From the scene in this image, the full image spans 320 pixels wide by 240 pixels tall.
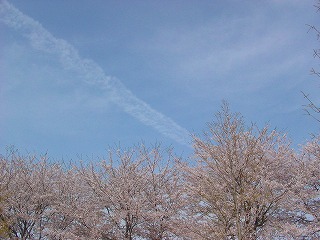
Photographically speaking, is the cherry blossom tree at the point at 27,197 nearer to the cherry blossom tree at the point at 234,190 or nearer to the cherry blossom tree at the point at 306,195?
the cherry blossom tree at the point at 234,190

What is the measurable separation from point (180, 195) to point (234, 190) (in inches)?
273

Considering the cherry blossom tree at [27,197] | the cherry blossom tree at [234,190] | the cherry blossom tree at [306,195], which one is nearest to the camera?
the cherry blossom tree at [234,190]

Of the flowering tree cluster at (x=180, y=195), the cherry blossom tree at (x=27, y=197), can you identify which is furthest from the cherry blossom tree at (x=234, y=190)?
the cherry blossom tree at (x=27, y=197)

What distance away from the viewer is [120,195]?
2211 cm

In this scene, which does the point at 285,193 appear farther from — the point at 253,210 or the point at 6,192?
the point at 6,192

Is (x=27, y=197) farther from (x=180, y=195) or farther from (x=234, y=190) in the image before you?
(x=234, y=190)

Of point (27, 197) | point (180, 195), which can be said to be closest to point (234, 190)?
point (180, 195)

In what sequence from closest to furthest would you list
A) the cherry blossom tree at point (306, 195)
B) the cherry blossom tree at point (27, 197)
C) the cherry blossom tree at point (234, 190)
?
the cherry blossom tree at point (234, 190)
the cherry blossom tree at point (306, 195)
the cherry blossom tree at point (27, 197)

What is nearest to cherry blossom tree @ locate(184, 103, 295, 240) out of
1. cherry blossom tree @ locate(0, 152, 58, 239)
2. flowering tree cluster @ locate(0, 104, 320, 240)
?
flowering tree cluster @ locate(0, 104, 320, 240)

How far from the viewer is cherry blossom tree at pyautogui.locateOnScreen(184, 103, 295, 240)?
1633 centimetres

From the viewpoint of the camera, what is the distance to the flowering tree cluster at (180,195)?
1714 centimetres

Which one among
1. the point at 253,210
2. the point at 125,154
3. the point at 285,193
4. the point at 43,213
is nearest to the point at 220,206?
the point at 253,210

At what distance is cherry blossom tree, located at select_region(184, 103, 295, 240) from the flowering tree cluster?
5 cm

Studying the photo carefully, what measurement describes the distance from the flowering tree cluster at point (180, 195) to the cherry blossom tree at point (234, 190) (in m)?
0.05
